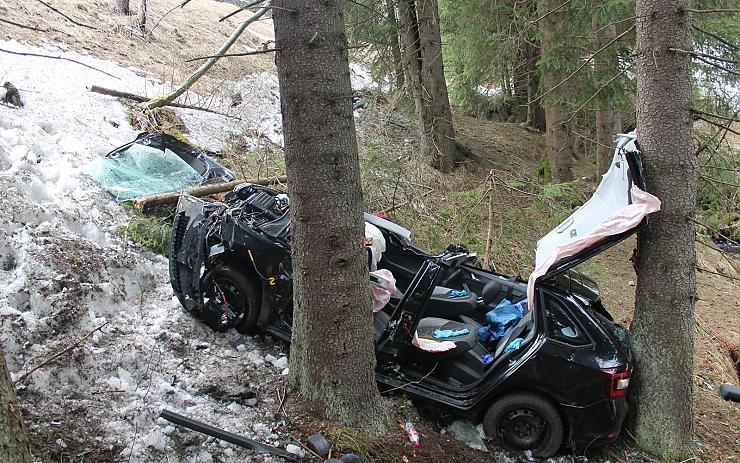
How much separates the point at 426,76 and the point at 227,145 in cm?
482

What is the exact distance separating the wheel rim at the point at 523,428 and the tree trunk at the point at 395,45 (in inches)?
371

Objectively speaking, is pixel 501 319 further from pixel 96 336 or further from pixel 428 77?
pixel 428 77

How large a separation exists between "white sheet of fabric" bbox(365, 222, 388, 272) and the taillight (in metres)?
2.37

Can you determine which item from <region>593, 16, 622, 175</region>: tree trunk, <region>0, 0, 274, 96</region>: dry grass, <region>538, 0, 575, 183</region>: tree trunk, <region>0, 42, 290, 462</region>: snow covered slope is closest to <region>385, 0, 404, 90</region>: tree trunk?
<region>538, 0, 575, 183</region>: tree trunk

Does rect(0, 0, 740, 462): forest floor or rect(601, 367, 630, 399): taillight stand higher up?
rect(0, 0, 740, 462): forest floor

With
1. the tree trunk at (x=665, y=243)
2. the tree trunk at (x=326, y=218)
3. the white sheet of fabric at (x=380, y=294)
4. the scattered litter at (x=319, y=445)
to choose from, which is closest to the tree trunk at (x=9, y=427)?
the scattered litter at (x=319, y=445)

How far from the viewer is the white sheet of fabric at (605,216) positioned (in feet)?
16.3

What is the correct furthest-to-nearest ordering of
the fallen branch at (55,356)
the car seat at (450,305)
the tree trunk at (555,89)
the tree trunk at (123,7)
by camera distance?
the tree trunk at (123,7)
the tree trunk at (555,89)
the car seat at (450,305)
the fallen branch at (55,356)

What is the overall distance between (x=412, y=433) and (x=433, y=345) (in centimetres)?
96

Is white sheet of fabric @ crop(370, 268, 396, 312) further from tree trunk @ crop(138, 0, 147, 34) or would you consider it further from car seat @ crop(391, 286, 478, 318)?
tree trunk @ crop(138, 0, 147, 34)

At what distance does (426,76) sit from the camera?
13.1m

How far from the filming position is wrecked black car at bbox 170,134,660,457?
201 inches

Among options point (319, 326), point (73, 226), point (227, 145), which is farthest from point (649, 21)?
point (227, 145)

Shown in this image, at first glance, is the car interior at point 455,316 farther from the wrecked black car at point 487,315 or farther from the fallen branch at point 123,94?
the fallen branch at point 123,94
